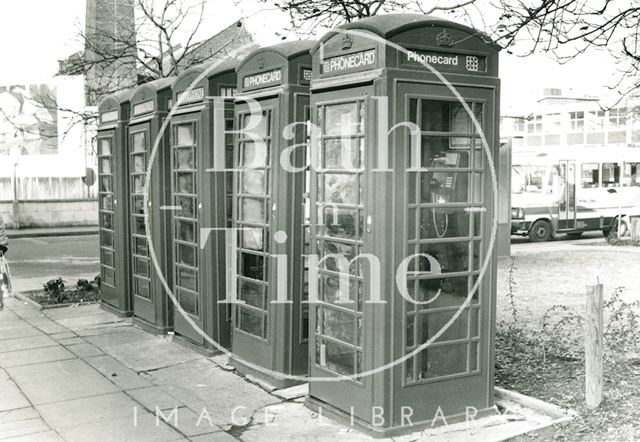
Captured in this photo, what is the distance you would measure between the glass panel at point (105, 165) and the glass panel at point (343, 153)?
214 inches

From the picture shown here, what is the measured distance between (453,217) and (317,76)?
1.50 metres

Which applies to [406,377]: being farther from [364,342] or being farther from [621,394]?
[621,394]

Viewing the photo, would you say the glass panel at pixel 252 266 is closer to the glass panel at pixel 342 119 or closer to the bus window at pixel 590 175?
the glass panel at pixel 342 119

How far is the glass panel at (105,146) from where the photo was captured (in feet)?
32.6

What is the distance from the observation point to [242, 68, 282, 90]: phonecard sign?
627 cm

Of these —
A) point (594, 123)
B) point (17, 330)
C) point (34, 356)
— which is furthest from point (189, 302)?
point (594, 123)

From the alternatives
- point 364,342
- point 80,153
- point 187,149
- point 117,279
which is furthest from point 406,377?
point 80,153

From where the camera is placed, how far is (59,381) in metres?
6.66

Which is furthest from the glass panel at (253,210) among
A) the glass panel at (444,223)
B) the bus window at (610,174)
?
the bus window at (610,174)

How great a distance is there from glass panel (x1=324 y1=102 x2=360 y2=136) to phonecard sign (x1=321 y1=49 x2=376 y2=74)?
0.85ft

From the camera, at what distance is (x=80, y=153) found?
3081 cm

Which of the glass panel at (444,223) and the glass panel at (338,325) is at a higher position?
the glass panel at (444,223)

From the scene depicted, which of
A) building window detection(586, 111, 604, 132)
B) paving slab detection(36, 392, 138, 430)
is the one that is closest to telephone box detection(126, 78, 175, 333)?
paving slab detection(36, 392, 138, 430)

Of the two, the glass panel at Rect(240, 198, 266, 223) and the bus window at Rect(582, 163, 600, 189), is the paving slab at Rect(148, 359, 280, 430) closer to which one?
the glass panel at Rect(240, 198, 266, 223)
